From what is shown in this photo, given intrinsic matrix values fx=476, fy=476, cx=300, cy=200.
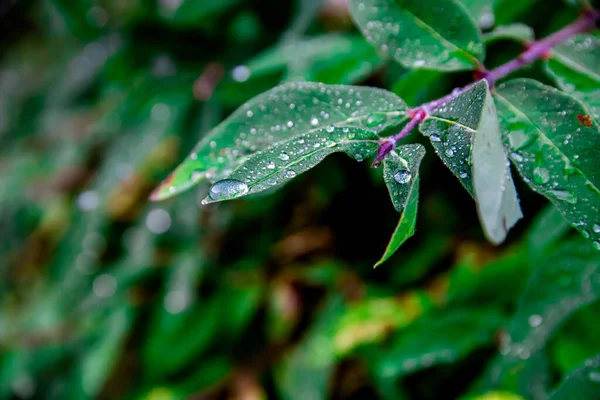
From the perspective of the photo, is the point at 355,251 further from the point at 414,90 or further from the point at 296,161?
the point at 296,161

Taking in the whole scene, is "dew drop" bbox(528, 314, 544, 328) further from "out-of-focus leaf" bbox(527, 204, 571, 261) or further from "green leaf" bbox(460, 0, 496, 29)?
"green leaf" bbox(460, 0, 496, 29)

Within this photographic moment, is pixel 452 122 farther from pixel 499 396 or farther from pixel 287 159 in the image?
pixel 499 396

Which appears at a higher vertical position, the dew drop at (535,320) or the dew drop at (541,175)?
the dew drop at (541,175)

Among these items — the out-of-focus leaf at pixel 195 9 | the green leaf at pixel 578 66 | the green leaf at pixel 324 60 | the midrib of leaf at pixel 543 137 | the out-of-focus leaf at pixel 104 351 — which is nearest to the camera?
the midrib of leaf at pixel 543 137

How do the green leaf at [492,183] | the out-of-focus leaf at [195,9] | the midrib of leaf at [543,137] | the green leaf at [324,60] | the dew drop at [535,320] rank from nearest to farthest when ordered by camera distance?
the green leaf at [492,183], the midrib of leaf at [543,137], the dew drop at [535,320], the green leaf at [324,60], the out-of-focus leaf at [195,9]

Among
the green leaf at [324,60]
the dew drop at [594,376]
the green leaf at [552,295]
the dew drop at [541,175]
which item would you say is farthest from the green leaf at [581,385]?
the green leaf at [324,60]

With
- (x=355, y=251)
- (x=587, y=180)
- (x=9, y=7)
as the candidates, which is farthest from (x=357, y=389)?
(x=9, y=7)

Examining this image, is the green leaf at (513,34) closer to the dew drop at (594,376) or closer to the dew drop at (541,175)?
the dew drop at (541,175)
